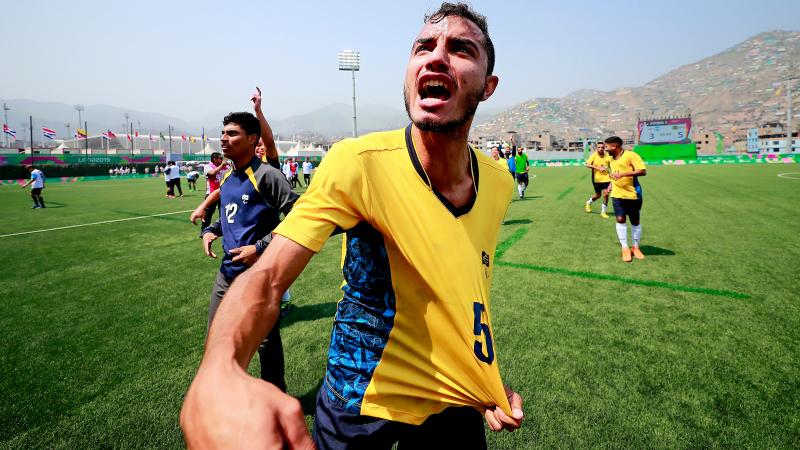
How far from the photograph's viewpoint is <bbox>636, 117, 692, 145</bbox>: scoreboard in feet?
214

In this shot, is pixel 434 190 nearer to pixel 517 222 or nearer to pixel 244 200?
pixel 244 200

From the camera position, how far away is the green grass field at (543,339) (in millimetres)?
3082

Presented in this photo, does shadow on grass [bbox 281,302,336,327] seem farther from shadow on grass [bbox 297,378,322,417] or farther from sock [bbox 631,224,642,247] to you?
sock [bbox 631,224,642,247]

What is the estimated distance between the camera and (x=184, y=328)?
198 inches

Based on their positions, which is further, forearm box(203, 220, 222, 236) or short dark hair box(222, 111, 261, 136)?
forearm box(203, 220, 222, 236)

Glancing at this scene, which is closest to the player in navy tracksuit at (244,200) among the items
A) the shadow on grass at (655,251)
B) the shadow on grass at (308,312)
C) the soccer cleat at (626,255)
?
the shadow on grass at (308,312)

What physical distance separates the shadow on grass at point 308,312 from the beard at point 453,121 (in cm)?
420

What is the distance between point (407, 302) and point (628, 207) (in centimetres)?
830

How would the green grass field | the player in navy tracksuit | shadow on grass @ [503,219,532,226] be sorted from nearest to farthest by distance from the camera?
the green grass field, the player in navy tracksuit, shadow on grass @ [503,219,532,226]

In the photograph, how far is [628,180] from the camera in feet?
26.4

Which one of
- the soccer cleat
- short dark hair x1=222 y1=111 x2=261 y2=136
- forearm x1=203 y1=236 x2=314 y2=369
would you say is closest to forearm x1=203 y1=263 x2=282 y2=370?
forearm x1=203 y1=236 x2=314 y2=369

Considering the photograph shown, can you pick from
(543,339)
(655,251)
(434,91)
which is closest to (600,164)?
(655,251)

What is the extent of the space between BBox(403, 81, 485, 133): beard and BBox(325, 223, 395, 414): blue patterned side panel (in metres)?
0.46

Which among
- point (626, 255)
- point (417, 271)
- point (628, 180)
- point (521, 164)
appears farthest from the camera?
point (521, 164)
